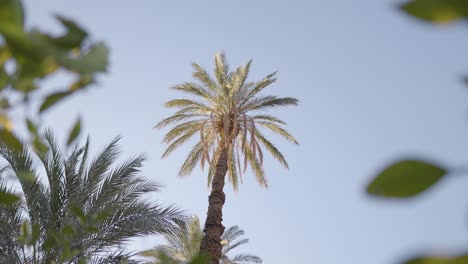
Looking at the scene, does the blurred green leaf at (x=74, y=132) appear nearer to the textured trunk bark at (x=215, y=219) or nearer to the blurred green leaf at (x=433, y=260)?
the blurred green leaf at (x=433, y=260)

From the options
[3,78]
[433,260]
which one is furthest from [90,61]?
[433,260]

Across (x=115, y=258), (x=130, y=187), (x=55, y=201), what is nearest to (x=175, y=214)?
(x=130, y=187)

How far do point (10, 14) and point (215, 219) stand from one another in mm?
10885

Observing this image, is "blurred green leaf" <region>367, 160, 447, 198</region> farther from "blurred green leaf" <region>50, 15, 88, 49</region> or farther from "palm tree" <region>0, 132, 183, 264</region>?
"palm tree" <region>0, 132, 183, 264</region>

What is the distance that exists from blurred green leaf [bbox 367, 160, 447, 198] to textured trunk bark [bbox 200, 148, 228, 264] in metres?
9.32

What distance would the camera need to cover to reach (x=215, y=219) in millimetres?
11023

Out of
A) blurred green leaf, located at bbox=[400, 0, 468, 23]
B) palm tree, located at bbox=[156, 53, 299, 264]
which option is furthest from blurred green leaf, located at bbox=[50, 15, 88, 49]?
palm tree, located at bbox=[156, 53, 299, 264]

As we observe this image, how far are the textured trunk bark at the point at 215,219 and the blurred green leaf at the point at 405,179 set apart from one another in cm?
932

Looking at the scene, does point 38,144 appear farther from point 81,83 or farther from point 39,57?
point 39,57

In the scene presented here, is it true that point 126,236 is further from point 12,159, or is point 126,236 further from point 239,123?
point 239,123

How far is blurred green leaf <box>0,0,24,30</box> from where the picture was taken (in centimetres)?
35

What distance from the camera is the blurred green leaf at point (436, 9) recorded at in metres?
0.31

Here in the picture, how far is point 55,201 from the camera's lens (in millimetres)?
8922

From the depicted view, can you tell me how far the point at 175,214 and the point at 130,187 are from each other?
1.14 m
